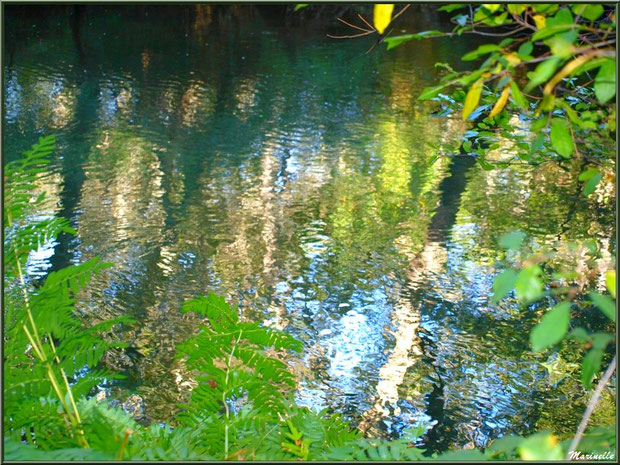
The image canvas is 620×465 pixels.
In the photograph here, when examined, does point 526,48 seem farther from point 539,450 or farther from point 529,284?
point 539,450

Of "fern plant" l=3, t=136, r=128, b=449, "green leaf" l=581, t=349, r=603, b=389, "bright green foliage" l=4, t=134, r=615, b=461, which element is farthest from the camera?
"fern plant" l=3, t=136, r=128, b=449

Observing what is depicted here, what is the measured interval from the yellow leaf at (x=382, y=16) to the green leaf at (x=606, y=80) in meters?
0.34

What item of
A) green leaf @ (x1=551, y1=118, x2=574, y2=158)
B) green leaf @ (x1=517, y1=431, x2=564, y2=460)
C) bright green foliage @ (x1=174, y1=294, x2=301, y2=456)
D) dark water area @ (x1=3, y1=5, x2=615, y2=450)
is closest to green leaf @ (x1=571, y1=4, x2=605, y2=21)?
green leaf @ (x1=551, y1=118, x2=574, y2=158)

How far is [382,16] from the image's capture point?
3.62 ft

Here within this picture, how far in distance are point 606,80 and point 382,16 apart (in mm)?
368

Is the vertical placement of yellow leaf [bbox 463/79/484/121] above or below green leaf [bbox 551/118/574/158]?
above

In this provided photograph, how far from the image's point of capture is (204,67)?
1191cm

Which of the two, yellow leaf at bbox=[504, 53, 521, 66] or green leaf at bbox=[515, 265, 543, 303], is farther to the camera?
yellow leaf at bbox=[504, 53, 521, 66]

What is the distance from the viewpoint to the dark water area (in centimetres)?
337

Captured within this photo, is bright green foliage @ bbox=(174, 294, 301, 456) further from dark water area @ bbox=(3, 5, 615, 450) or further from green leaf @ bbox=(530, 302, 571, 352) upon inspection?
dark water area @ bbox=(3, 5, 615, 450)

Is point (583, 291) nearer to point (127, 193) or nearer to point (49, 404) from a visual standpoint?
point (49, 404)

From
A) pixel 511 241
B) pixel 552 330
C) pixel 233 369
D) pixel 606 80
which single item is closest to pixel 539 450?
pixel 552 330

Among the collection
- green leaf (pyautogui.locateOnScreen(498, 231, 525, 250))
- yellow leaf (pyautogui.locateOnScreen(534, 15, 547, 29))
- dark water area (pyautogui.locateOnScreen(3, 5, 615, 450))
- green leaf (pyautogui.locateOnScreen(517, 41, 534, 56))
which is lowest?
dark water area (pyautogui.locateOnScreen(3, 5, 615, 450))

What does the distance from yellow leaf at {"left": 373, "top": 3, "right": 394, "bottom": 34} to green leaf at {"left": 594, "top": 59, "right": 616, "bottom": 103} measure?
1.13ft
